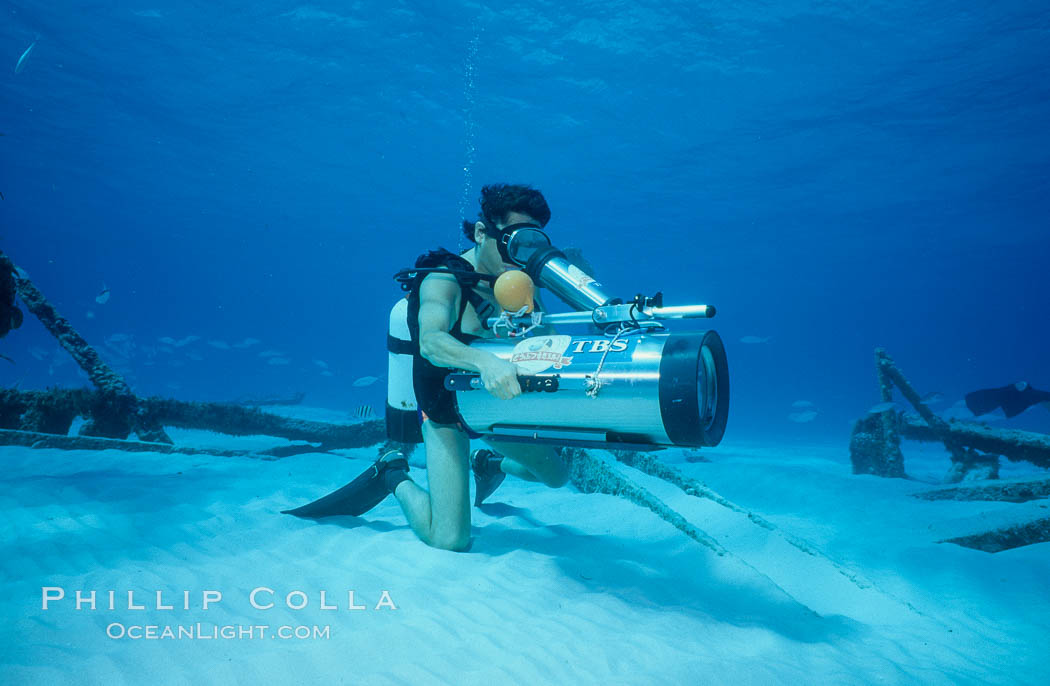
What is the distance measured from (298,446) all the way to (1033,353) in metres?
184

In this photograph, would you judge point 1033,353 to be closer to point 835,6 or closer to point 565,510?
point 835,6

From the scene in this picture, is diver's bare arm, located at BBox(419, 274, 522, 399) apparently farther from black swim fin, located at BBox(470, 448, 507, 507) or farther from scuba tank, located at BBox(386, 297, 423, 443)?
black swim fin, located at BBox(470, 448, 507, 507)

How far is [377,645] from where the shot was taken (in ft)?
6.99

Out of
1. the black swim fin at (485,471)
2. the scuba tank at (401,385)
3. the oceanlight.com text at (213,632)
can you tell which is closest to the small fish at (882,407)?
the black swim fin at (485,471)

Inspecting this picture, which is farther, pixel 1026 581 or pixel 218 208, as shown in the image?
pixel 218 208

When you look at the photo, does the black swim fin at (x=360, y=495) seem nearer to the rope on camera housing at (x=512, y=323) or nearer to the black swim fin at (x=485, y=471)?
the black swim fin at (x=485, y=471)

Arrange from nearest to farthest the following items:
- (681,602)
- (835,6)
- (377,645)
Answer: (377,645), (681,602), (835,6)

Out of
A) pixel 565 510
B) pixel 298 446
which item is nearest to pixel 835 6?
pixel 565 510

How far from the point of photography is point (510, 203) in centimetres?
329

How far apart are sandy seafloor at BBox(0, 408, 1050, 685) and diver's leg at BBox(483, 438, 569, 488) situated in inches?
17.4

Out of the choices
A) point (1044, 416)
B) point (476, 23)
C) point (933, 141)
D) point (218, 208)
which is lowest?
point (1044, 416)

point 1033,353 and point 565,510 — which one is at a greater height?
point 1033,353

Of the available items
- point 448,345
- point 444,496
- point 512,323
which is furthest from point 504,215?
point 444,496

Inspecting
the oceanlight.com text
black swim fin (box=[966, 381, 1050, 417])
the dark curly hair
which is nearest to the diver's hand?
the dark curly hair
